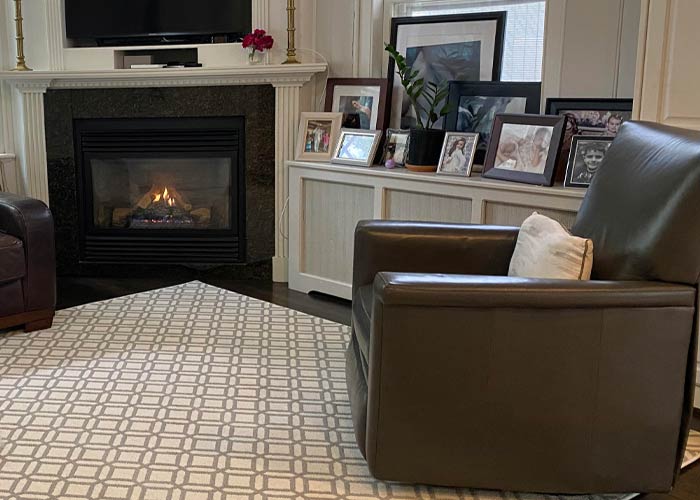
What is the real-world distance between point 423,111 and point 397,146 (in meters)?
0.26

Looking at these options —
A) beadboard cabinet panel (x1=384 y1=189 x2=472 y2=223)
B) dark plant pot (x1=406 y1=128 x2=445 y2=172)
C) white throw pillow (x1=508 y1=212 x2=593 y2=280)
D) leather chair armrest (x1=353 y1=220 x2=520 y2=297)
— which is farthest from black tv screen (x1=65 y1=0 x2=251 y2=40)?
white throw pillow (x1=508 y1=212 x2=593 y2=280)

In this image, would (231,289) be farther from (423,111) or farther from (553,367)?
(553,367)

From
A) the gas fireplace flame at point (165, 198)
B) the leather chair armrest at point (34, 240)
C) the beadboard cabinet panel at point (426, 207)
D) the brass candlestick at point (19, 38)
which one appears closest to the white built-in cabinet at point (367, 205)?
the beadboard cabinet panel at point (426, 207)

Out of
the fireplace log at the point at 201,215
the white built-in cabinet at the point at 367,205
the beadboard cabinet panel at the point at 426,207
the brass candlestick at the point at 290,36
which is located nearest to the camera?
the white built-in cabinet at the point at 367,205

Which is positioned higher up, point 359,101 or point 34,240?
point 359,101

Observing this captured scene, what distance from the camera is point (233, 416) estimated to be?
2.73 metres

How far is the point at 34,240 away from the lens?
3512 millimetres

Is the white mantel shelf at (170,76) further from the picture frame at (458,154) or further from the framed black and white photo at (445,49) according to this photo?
the picture frame at (458,154)

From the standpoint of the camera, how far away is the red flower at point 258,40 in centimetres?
432

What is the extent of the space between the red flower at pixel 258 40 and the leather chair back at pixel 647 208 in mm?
2354

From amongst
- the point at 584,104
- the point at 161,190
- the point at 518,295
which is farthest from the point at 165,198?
the point at 518,295

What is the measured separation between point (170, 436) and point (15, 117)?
9.66 ft

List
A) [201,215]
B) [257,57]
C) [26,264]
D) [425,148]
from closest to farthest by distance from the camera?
1. [26,264]
2. [425,148]
3. [257,57]
4. [201,215]

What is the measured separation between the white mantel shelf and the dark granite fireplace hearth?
51 mm
